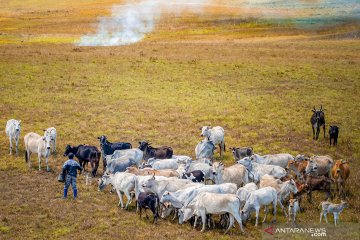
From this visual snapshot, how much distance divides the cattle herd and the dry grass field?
56 centimetres

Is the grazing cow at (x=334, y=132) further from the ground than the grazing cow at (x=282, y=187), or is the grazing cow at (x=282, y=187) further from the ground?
the grazing cow at (x=334, y=132)

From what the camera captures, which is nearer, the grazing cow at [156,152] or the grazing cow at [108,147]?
the grazing cow at [156,152]

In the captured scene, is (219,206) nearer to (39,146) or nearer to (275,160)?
(275,160)

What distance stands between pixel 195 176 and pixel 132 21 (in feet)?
233

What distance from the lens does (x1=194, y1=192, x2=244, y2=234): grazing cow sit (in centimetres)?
1616

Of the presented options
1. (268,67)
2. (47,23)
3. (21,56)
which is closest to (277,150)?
(268,67)

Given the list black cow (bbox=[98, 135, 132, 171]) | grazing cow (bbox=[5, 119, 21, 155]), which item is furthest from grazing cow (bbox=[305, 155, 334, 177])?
grazing cow (bbox=[5, 119, 21, 155])

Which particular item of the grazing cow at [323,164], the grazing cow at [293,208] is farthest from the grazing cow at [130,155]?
the grazing cow at [323,164]

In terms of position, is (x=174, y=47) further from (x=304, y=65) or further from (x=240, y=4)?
(x=240, y=4)

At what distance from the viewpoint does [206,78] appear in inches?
1734

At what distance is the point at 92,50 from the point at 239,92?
2221 centimetres

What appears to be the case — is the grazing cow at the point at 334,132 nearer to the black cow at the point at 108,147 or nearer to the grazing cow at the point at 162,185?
the black cow at the point at 108,147

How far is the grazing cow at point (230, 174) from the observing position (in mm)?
19453

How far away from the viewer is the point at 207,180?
67.4 ft
